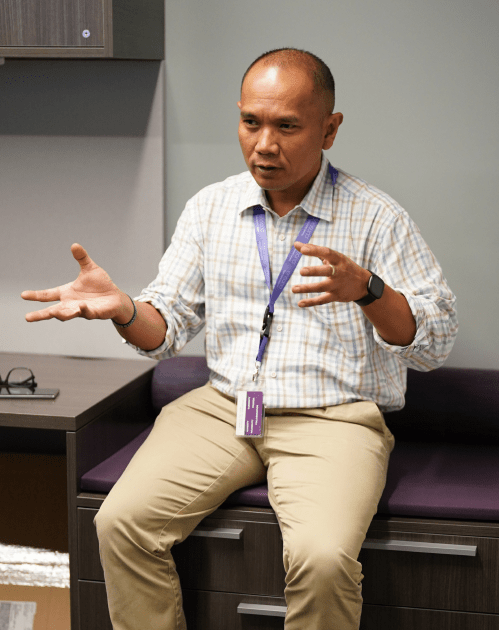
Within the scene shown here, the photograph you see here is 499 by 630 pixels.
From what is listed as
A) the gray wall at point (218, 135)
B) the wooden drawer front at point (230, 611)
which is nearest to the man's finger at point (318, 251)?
the wooden drawer front at point (230, 611)

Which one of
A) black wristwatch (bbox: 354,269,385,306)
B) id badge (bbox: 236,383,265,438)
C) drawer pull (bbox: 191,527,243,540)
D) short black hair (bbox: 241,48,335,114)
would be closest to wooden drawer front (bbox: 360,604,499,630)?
drawer pull (bbox: 191,527,243,540)

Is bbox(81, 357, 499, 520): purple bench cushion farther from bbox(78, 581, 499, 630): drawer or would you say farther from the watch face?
the watch face

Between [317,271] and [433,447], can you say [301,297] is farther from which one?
[433,447]

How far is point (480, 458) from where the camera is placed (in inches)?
74.8

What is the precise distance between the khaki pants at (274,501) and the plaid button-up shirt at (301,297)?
82 mm

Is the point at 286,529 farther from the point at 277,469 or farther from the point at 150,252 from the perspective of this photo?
the point at 150,252

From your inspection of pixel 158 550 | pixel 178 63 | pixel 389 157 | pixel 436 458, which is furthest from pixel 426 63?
pixel 158 550

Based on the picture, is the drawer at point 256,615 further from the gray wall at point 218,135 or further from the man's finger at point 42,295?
the gray wall at point 218,135

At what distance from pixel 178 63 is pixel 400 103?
0.68m

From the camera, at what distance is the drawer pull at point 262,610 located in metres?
1.57

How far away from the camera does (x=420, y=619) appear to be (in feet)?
5.14

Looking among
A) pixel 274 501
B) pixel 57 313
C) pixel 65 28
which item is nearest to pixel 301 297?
pixel 274 501

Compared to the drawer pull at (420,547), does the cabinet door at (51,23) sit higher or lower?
higher

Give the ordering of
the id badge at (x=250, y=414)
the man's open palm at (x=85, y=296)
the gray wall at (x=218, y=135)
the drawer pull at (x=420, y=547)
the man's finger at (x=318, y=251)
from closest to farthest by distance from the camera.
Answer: the man's finger at (x=318, y=251) → the man's open palm at (x=85, y=296) → the drawer pull at (x=420, y=547) → the id badge at (x=250, y=414) → the gray wall at (x=218, y=135)
